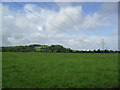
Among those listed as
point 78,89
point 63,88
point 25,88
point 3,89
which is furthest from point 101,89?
point 3,89

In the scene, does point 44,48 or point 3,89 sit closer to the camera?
point 3,89

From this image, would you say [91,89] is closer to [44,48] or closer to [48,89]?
[48,89]

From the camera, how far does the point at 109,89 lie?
586 cm

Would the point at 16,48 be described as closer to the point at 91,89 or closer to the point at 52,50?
the point at 52,50

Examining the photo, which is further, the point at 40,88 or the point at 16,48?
the point at 16,48

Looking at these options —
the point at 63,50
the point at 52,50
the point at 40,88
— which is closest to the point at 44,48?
the point at 52,50

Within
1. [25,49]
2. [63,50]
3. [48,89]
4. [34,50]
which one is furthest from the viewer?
[63,50]

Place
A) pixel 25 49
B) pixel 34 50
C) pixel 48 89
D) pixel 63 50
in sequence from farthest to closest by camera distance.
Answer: pixel 63 50, pixel 34 50, pixel 25 49, pixel 48 89

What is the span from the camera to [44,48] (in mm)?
47906

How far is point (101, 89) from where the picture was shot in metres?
5.85

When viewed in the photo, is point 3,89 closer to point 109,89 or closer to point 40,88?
point 40,88

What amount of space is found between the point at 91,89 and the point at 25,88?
249cm

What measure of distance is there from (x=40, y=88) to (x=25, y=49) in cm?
3785

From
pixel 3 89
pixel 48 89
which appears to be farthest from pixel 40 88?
pixel 3 89
